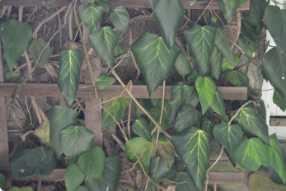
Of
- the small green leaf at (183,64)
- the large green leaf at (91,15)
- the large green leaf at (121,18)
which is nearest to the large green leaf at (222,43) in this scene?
the small green leaf at (183,64)

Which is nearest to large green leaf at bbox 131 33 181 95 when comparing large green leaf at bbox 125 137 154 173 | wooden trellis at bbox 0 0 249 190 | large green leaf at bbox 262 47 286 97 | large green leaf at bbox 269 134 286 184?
wooden trellis at bbox 0 0 249 190

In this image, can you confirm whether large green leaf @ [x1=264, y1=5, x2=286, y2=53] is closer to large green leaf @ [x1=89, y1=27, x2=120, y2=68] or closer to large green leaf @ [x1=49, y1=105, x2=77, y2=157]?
large green leaf @ [x1=89, y1=27, x2=120, y2=68]

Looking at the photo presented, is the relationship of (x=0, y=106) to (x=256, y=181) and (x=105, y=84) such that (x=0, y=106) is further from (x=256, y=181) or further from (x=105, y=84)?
(x=256, y=181)

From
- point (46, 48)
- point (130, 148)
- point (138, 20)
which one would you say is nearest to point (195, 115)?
point (130, 148)

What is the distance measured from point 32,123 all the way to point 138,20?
73cm

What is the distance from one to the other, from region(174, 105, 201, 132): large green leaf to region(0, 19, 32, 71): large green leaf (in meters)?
0.68

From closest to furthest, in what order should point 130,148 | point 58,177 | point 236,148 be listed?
point 236,148, point 130,148, point 58,177

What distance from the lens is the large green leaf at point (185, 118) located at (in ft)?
4.05

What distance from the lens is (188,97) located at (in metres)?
1.24

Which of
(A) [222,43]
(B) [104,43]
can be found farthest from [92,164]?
(A) [222,43]

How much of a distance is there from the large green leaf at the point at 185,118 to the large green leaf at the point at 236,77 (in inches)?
9.7

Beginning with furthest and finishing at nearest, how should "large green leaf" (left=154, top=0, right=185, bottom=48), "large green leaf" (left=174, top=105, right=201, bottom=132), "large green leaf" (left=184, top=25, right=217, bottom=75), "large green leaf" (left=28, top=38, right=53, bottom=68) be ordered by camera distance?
1. "large green leaf" (left=28, top=38, right=53, bottom=68)
2. "large green leaf" (left=174, top=105, right=201, bottom=132)
3. "large green leaf" (left=184, top=25, right=217, bottom=75)
4. "large green leaf" (left=154, top=0, right=185, bottom=48)

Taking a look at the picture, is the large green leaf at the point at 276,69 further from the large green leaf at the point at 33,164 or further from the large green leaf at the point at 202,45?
the large green leaf at the point at 33,164

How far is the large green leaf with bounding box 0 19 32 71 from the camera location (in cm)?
122
